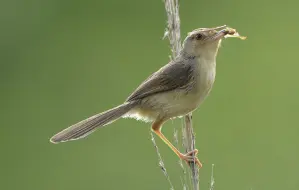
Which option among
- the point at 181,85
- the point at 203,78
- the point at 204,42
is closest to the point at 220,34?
the point at 204,42

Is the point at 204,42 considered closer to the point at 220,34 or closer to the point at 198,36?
the point at 198,36

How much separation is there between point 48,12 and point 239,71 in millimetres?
3547

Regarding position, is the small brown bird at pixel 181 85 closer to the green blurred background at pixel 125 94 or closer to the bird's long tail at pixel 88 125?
the bird's long tail at pixel 88 125

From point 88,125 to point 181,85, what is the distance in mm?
633

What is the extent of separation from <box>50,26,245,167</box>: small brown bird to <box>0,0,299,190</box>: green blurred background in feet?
7.13

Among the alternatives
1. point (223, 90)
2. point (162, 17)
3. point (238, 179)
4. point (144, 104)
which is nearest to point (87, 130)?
point (144, 104)

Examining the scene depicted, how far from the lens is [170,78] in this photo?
4309 millimetres

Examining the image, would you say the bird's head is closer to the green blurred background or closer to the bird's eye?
the bird's eye

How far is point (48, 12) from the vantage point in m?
11.2

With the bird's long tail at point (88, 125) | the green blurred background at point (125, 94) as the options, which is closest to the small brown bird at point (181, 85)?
the bird's long tail at point (88, 125)

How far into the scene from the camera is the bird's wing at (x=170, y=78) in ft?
14.1

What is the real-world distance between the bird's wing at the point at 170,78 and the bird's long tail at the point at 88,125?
161 millimetres

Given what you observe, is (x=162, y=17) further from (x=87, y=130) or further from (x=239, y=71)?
(x=87, y=130)

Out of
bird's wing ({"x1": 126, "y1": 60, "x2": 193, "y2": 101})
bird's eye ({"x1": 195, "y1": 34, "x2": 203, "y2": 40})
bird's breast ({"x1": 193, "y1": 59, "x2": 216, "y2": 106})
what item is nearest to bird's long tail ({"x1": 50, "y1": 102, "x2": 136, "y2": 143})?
bird's wing ({"x1": 126, "y1": 60, "x2": 193, "y2": 101})
